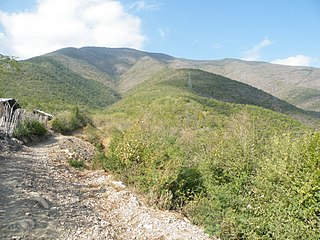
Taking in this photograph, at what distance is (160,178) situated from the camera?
789cm

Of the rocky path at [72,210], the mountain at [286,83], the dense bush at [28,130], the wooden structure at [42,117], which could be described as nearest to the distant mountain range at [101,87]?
the mountain at [286,83]

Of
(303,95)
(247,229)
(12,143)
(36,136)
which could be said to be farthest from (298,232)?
(303,95)

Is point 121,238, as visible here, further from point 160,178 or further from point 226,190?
point 226,190

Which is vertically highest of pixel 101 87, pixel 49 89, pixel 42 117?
pixel 101 87

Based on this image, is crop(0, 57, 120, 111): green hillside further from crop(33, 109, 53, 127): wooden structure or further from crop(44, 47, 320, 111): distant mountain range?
crop(44, 47, 320, 111): distant mountain range

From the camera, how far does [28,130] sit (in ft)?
48.3

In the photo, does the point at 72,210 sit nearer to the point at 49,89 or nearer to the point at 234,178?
the point at 234,178

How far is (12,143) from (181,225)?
826cm

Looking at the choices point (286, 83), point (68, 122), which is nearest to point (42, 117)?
point (68, 122)

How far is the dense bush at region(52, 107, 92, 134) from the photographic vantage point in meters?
21.9

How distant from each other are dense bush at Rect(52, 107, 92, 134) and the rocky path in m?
12.5

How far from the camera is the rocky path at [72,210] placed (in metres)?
5.35

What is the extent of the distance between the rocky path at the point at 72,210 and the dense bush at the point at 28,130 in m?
4.37

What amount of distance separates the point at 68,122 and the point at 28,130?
924 centimetres
